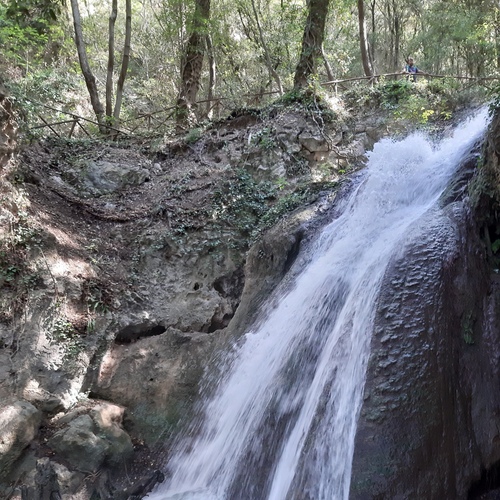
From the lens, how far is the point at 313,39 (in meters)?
11.2

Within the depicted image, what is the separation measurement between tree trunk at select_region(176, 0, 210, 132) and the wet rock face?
9101 mm

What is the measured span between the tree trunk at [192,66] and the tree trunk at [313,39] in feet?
9.68

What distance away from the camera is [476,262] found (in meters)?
4.78

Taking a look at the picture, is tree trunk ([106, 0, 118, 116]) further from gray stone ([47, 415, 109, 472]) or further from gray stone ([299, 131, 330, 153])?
gray stone ([47, 415, 109, 472])

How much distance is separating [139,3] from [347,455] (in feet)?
76.0

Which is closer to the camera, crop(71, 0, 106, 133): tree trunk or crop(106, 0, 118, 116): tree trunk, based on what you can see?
crop(71, 0, 106, 133): tree trunk

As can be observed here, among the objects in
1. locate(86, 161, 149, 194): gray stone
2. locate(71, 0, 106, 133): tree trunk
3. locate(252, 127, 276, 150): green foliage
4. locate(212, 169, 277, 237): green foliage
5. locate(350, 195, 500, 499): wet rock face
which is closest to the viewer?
locate(350, 195, 500, 499): wet rock face

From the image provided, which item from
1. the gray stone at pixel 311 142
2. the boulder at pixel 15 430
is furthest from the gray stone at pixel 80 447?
the gray stone at pixel 311 142

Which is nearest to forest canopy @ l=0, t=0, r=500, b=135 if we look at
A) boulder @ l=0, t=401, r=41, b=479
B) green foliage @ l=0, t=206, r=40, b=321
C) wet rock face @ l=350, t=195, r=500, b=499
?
green foliage @ l=0, t=206, r=40, b=321

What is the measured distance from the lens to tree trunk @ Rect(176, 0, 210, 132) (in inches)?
483

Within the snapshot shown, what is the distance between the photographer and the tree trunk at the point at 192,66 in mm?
12258

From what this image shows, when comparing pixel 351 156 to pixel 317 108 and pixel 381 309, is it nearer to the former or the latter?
pixel 317 108

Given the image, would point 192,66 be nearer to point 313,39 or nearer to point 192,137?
point 192,137

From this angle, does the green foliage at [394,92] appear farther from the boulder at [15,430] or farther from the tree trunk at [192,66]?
the boulder at [15,430]
